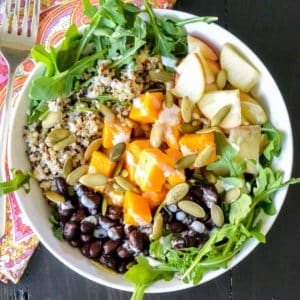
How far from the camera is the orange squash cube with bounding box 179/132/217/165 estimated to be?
115cm

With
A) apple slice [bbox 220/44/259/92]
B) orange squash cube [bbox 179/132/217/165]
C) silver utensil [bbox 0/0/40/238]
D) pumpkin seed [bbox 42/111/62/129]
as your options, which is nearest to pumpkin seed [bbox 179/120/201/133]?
orange squash cube [bbox 179/132/217/165]

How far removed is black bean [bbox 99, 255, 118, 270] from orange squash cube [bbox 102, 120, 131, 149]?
203 mm

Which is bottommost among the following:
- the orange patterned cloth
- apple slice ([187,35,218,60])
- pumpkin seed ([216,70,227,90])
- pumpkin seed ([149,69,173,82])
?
the orange patterned cloth

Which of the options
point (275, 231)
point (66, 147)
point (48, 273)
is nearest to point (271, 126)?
point (275, 231)

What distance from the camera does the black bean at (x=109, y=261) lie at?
119 cm

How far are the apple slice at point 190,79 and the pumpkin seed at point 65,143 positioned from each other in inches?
7.8

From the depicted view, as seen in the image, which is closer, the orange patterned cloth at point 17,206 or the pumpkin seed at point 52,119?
the pumpkin seed at point 52,119

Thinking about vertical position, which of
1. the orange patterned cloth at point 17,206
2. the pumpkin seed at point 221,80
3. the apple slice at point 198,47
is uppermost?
the apple slice at point 198,47

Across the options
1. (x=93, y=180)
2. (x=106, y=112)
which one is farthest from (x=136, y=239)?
(x=106, y=112)

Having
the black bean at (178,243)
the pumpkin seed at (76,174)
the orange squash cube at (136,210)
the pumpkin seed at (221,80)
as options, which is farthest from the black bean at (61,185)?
the pumpkin seed at (221,80)

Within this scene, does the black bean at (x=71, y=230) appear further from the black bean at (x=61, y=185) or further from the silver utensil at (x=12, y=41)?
the silver utensil at (x=12, y=41)

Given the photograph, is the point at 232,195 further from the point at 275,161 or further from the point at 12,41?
the point at 12,41

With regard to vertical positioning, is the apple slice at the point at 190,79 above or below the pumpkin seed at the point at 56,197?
above

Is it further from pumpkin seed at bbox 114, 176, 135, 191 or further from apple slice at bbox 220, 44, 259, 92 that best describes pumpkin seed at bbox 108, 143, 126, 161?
apple slice at bbox 220, 44, 259, 92
